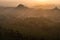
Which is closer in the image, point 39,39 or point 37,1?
point 39,39

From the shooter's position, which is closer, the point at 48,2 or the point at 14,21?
the point at 14,21

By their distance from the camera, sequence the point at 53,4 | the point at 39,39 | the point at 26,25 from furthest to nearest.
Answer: the point at 53,4, the point at 26,25, the point at 39,39

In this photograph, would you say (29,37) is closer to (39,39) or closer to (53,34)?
(39,39)

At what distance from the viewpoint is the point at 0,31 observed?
964mm

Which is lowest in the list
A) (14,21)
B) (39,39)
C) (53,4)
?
(39,39)

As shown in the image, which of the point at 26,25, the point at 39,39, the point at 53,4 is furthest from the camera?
the point at 53,4

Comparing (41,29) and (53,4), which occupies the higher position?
(53,4)

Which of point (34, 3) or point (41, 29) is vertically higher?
point (34, 3)

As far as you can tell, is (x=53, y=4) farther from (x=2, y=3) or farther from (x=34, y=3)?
(x=2, y=3)

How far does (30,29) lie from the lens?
3.08 feet

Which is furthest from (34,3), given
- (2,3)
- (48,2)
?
(2,3)

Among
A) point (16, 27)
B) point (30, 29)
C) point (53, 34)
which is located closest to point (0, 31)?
point (16, 27)

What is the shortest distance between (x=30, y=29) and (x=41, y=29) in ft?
0.29

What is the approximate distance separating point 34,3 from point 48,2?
0.24 m
